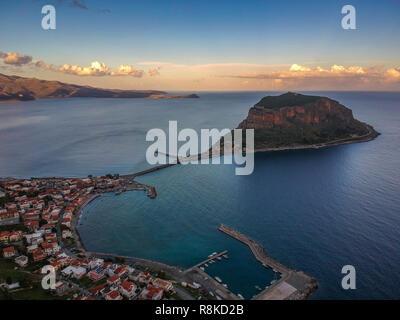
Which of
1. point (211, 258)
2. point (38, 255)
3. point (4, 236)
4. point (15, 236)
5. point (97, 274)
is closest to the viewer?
point (97, 274)

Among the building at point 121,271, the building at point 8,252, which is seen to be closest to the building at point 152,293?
the building at point 121,271

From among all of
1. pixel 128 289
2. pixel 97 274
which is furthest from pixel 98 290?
pixel 128 289

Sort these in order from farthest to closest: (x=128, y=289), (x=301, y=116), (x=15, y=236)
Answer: (x=301, y=116) → (x=15, y=236) → (x=128, y=289)

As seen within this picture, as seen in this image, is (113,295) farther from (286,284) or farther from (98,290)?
(286,284)

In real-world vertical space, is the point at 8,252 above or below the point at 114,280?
above

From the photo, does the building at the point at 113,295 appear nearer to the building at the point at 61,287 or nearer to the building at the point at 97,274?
the building at the point at 97,274

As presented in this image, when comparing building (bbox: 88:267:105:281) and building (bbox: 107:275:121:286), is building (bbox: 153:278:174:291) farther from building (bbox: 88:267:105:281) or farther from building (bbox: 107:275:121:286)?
building (bbox: 88:267:105:281)

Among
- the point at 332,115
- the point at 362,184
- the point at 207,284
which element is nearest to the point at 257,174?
the point at 362,184
